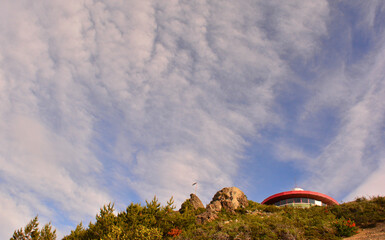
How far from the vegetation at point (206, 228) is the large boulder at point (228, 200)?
1018 centimetres

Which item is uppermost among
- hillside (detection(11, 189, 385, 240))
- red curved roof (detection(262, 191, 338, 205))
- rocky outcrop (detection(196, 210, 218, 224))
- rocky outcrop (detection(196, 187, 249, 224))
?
red curved roof (detection(262, 191, 338, 205))

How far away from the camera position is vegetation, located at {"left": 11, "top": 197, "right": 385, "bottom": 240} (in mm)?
19938

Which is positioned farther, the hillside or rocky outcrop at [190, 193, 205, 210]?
rocky outcrop at [190, 193, 205, 210]

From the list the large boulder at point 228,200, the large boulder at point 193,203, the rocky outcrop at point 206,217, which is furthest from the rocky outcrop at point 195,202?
the rocky outcrop at point 206,217

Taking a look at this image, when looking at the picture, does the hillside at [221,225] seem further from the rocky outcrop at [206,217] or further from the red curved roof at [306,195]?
the red curved roof at [306,195]

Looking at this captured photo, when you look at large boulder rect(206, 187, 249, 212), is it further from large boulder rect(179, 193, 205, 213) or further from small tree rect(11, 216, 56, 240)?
small tree rect(11, 216, 56, 240)

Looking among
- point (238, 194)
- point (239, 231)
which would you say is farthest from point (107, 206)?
point (238, 194)

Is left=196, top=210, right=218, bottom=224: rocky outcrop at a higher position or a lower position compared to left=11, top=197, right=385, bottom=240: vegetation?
higher

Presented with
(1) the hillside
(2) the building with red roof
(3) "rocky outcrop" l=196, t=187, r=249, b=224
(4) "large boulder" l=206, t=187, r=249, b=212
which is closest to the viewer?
(1) the hillside

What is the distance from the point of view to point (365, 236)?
709 inches

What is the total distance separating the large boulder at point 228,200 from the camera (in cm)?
3591

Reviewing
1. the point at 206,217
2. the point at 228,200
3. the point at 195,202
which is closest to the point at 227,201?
the point at 228,200

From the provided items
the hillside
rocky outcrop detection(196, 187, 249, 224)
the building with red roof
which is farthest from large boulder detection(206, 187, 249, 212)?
the building with red roof

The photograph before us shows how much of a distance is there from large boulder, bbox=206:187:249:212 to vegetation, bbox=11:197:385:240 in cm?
1018
